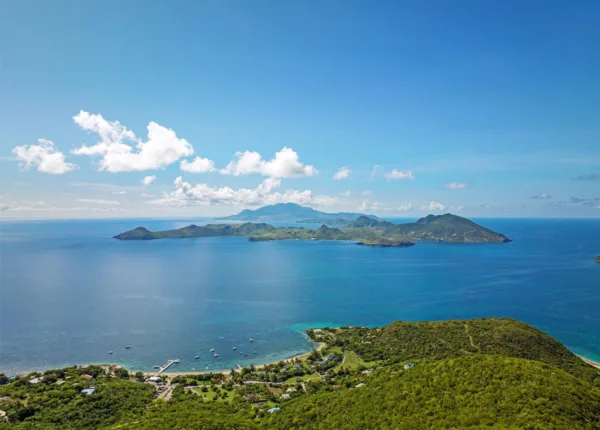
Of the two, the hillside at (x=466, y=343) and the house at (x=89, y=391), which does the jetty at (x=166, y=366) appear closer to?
the house at (x=89, y=391)

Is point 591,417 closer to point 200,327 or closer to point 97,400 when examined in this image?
point 97,400

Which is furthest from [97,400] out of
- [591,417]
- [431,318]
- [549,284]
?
[549,284]

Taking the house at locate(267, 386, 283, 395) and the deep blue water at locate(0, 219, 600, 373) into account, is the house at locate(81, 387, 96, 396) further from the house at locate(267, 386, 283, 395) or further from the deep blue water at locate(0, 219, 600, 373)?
the house at locate(267, 386, 283, 395)

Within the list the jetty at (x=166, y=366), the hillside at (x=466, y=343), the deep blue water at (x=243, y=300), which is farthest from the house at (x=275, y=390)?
the jetty at (x=166, y=366)

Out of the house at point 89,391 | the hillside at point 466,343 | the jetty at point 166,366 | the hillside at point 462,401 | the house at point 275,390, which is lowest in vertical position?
the jetty at point 166,366

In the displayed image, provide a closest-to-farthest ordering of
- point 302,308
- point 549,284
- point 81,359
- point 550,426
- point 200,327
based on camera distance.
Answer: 1. point 550,426
2. point 81,359
3. point 200,327
4. point 302,308
5. point 549,284

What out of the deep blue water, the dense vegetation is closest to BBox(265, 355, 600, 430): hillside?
the dense vegetation

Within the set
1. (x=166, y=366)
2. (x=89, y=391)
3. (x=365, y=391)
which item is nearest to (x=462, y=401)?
(x=365, y=391)
